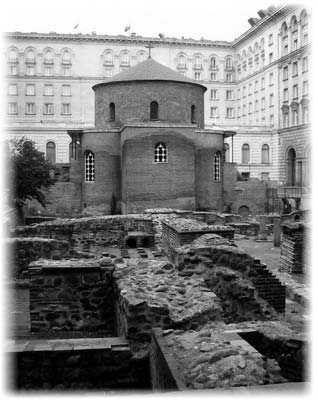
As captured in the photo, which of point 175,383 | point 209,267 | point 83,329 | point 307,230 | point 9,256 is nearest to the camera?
point 175,383

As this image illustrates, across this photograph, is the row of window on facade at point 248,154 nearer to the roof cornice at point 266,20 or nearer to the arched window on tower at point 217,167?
the roof cornice at point 266,20

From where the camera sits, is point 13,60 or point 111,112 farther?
point 13,60

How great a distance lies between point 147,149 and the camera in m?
29.2

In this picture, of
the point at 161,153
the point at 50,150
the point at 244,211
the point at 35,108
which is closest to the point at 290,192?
the point at 244,211

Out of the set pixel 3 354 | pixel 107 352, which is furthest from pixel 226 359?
pixel 3 354

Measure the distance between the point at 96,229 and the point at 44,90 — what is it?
1798 inches

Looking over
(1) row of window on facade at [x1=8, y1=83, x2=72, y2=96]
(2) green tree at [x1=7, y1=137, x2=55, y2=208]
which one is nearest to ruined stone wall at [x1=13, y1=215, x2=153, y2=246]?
(2) green tree at [x1=7, y1=137, x2=55, y2=208]

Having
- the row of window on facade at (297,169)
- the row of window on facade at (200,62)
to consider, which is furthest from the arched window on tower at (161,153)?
the row of window on facade at (200,62)

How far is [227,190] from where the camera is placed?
33531mm

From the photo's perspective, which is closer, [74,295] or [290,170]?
[74,295]

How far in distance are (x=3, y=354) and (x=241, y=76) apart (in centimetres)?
5995

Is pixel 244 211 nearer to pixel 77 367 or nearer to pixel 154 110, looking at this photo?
pixel 154 110

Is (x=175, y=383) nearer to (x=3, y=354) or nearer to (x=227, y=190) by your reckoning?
(x=3, y=354)

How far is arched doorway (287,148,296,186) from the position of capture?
5035cm
